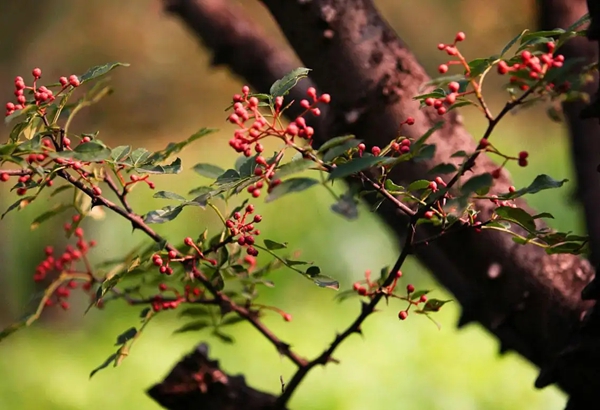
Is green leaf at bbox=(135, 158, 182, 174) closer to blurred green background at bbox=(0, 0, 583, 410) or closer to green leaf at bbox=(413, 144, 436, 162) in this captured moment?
green leaf at bbox=(413, 144, 436, 162)

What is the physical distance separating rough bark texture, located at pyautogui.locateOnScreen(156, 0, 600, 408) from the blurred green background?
28cm

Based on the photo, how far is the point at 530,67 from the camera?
0.34 metres

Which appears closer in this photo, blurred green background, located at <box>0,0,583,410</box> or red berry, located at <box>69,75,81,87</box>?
red berry, located at <box>69,75,81,87</box>

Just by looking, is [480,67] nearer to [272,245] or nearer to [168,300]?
[272,245]

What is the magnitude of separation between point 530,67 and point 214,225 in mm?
1455

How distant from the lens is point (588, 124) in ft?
2.60

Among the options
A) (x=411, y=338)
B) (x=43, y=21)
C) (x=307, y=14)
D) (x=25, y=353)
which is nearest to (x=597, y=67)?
(x=307, y=14)

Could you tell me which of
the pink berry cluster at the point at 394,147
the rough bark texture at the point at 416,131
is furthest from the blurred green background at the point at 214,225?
the pink berry cluster at the point at 394,147

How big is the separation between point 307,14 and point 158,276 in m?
0.24

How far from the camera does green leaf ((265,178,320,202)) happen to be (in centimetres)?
27

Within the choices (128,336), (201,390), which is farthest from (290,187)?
(201,390)

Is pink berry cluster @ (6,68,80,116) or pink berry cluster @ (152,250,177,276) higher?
pink berry cluster @ (6,68,80,116)

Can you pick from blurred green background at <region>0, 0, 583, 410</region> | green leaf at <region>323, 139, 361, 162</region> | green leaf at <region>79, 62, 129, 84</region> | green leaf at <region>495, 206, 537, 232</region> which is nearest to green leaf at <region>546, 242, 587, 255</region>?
green leaf at <region>495, 206, 537, 232</region>

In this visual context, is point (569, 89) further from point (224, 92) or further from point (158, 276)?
point (224, 92)
